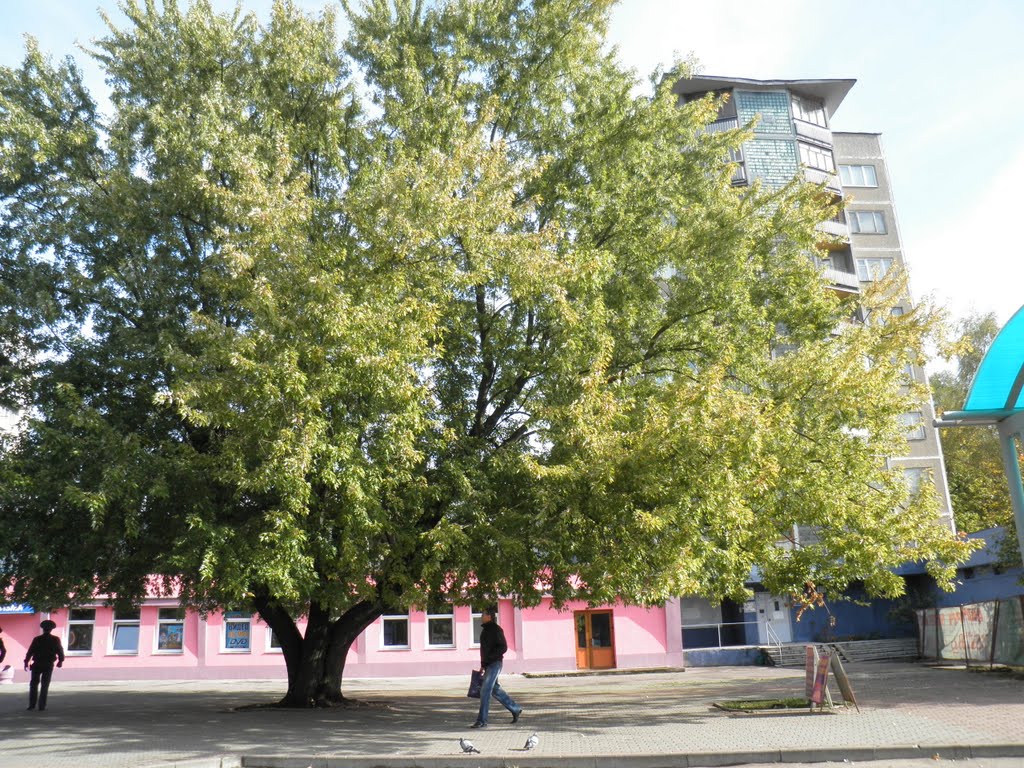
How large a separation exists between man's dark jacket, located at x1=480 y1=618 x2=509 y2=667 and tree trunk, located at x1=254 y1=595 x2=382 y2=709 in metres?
4.63

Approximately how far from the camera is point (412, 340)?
1116 cm

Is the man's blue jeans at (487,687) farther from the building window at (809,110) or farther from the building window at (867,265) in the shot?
the building window at (809,110)

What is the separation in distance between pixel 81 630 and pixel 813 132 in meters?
40.8

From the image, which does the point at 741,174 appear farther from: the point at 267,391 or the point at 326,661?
the point at 267,391

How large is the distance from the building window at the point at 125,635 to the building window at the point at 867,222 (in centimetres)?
3968

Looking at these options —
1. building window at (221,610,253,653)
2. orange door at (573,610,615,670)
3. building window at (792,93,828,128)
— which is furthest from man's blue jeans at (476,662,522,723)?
building window at (792,93,828,128)

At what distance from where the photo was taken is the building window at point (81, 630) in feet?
106

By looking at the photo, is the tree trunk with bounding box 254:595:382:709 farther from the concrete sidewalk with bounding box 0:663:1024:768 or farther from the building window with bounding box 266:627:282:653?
the building window with bounding box 266:627:282:653

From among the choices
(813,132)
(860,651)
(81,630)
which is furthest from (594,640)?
(813,132)

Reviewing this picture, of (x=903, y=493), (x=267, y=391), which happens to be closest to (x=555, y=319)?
(x=267, y=391)

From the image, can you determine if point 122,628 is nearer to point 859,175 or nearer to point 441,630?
point 441,630

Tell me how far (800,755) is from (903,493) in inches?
236

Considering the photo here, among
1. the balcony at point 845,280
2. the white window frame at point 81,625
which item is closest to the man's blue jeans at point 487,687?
the white window frame at point 81,625

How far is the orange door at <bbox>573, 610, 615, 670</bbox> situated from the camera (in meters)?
32.9
